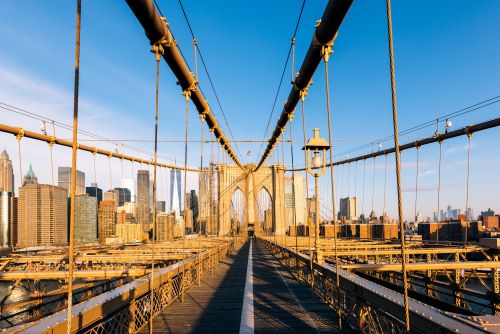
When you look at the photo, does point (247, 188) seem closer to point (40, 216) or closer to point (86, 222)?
point (40, 216)

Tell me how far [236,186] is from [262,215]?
7.27 metres

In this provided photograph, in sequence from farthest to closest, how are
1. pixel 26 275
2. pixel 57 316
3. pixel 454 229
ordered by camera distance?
pixel 454 229 < pixel 26 275 < pixel 57 316

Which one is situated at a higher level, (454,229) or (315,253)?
(315,253)

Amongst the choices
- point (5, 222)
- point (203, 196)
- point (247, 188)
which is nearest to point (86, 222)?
point (5, 222)

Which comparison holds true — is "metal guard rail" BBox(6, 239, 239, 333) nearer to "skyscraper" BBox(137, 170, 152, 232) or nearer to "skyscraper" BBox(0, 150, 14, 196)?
"skyscraper" BBox(137, 170, 152, 232)

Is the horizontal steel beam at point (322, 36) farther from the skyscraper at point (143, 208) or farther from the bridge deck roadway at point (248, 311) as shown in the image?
the skyscraper at point (143, 208)

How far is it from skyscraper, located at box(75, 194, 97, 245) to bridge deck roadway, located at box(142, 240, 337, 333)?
3868 inches

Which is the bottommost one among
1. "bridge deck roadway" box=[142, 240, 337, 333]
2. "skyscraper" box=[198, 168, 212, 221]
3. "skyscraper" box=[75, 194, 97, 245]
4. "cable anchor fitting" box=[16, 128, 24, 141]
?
"skyscraper" box=[75, 194, 97, 245]

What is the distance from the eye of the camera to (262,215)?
64.4 metres

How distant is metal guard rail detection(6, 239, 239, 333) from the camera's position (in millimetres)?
3830

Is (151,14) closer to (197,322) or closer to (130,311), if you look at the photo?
(130,311)

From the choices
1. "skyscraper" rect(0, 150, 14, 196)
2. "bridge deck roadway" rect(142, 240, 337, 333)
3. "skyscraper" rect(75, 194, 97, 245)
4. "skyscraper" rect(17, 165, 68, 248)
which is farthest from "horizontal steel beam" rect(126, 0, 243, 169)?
"skyscraper" rect(0, 150, 14, 196)

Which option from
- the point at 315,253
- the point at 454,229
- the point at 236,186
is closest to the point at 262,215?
the point at 236,186

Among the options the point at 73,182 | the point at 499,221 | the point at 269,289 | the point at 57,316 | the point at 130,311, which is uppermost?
the point at 73,182
